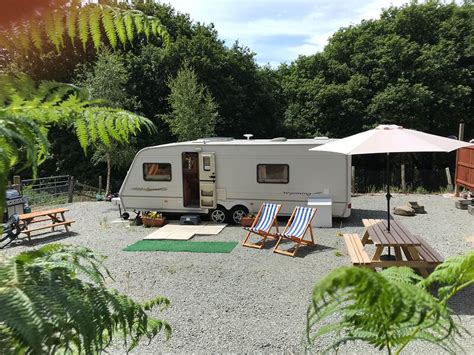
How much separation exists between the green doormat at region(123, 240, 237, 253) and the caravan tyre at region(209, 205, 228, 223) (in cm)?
221

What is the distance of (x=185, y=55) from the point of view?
853 inches

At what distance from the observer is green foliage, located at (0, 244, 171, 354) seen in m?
1.12

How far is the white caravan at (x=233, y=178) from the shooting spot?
11.3 metres

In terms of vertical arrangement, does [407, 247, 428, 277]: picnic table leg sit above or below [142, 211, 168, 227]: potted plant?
above

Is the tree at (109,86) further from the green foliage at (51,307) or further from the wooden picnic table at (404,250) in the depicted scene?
the green foliage at (51,307)

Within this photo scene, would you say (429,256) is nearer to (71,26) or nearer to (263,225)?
(263,225)

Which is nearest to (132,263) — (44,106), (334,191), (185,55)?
(334,191)

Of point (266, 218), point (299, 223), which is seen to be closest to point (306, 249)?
point (299, 223)

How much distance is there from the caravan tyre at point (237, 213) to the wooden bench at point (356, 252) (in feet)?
14.1

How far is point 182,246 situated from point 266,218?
2057mm

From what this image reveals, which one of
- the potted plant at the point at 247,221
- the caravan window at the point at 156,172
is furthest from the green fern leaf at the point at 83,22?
the caravan window at the point at 156,172

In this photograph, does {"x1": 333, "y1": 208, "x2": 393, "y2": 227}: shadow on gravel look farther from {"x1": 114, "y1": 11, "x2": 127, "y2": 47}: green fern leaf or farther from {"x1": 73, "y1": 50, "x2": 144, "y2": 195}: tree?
{"x1": 114, "y1": 11, "x2": 127, "y2": 47}: green fern leaf

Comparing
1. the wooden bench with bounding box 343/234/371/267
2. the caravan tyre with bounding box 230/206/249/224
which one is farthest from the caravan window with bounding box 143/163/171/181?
the wooden bench with bounding box 343/234/371/267

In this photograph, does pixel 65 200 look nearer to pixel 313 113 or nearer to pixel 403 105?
pixel 313 113
